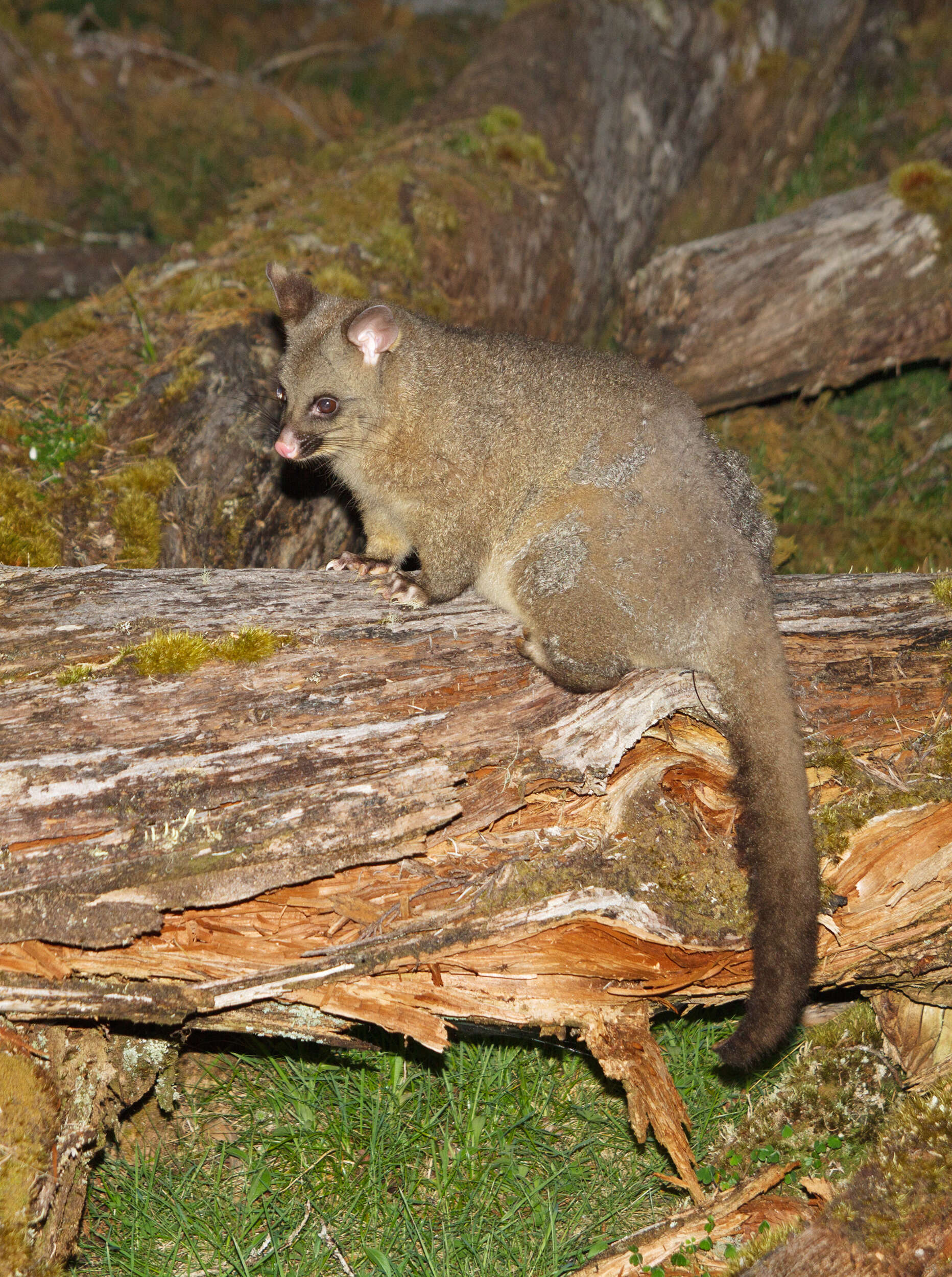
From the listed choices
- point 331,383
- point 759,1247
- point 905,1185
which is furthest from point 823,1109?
point 331,383

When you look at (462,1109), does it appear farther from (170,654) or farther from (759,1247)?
(170,654)

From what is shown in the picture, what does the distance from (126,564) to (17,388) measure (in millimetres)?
1525

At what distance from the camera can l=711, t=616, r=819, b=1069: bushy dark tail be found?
3.61 m

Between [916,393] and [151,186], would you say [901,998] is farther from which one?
[151,186]

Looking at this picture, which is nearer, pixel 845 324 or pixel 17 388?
pixel 17 388

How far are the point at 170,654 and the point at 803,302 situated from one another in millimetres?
6425

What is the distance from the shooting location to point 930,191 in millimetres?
8070

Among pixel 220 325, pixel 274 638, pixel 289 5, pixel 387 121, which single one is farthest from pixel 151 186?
pixel 274 638

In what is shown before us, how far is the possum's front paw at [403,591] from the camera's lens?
4.87 meters

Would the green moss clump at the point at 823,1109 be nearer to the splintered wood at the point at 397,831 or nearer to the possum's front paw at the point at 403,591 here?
the splintered wood at the point at 397,831

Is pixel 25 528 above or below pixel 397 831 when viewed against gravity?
above

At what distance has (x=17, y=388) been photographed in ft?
20.1

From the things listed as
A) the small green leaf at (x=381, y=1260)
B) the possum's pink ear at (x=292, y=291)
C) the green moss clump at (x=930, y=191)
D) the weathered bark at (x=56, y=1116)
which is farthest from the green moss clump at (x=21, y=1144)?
the green moss clump at (x=930, y=191)

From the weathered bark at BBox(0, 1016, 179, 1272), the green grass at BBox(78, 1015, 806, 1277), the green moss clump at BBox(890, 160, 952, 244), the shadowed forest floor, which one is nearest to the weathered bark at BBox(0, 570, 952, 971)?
the weathered bark at BBox(0, 1016, 179, 1272)
